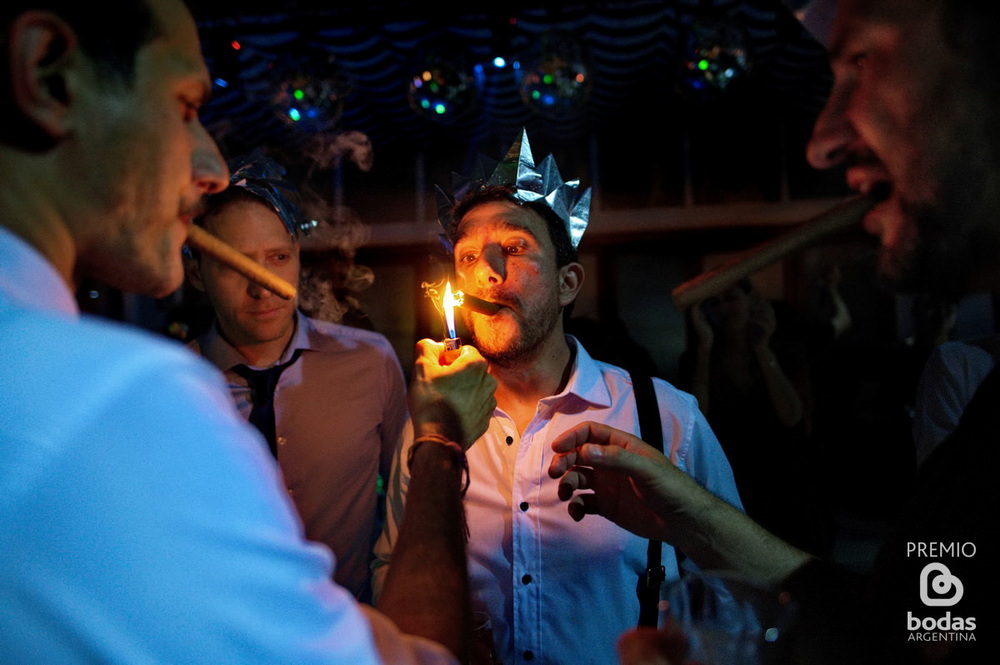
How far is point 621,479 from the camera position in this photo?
2.10 m

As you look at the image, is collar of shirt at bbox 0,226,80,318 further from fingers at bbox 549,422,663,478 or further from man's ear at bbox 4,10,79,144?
fingers at bbox 549,422,663,478

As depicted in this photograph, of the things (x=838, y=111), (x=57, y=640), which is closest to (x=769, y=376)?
(x=838, y=111)

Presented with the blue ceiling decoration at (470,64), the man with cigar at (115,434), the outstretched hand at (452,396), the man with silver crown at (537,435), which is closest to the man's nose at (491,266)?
the man with silver crown at (537,435)

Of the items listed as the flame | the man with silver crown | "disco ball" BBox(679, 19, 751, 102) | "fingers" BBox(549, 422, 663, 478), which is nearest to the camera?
"fingers" BBox(549, 422, 663, 478)

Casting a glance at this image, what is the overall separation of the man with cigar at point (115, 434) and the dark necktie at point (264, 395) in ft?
7.15

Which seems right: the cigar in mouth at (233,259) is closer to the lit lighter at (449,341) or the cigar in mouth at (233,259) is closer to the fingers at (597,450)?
the lit lighter at (449,341)

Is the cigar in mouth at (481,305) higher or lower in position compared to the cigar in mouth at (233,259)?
lower

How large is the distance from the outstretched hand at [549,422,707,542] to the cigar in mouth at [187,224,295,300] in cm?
97

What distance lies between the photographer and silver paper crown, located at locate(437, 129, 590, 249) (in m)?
2.92

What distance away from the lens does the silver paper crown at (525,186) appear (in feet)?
9.57

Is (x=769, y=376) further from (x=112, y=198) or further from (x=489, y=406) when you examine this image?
(x=112, y=198)

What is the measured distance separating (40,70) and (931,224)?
1673mm

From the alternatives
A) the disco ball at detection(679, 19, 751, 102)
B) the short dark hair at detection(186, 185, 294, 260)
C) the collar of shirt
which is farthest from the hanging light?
the collar of shirt

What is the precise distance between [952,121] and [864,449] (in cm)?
593
